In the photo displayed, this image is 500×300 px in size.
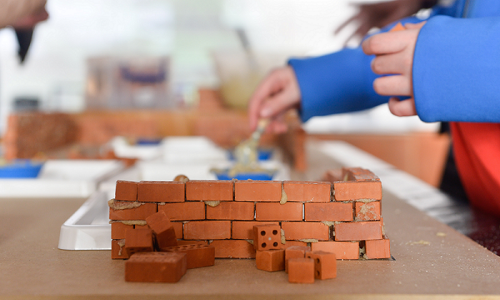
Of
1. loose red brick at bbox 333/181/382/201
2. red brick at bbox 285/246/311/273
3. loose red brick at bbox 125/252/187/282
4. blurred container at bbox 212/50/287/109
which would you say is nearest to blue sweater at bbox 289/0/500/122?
loose red brick at bbox 333/181/382/201

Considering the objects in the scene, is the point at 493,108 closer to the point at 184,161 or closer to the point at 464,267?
the point at 464,267

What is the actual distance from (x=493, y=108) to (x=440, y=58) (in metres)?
0.08

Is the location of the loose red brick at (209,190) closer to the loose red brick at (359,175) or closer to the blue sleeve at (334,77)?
the loose red brick at (359,175)

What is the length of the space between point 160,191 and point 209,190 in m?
0.05

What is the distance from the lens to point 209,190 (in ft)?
1.45

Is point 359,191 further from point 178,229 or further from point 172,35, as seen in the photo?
point 172,35

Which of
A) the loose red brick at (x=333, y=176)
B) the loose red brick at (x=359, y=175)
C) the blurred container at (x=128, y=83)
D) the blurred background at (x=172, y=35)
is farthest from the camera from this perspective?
the blurred background at (x=172, y=35)

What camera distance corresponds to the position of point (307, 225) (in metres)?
0.44

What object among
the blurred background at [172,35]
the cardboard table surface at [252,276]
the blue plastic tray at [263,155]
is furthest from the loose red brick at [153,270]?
the blurred background at [172,35]

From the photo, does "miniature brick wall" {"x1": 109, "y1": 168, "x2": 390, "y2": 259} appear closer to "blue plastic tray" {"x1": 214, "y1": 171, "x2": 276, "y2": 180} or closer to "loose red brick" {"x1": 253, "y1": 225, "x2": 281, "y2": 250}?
"loose red brick" {"x1": 253, "y1": 225, "x2": 281, "y2": 250}

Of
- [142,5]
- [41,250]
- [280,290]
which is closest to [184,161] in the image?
[41,250]

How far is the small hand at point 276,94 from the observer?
83 centimetres

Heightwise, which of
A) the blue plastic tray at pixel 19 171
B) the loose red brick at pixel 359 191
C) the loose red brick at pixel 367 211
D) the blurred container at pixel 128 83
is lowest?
the loose red brick at pixel 367 211

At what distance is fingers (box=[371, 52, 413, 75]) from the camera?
0.47 metres
